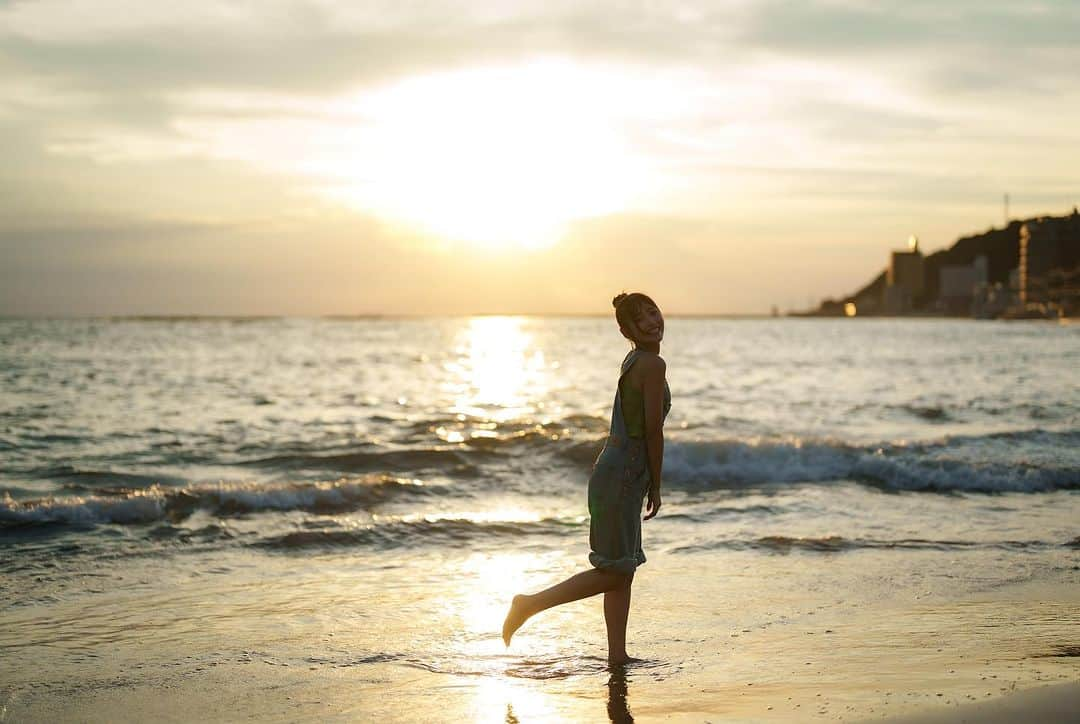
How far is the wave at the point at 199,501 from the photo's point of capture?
38.5 ft

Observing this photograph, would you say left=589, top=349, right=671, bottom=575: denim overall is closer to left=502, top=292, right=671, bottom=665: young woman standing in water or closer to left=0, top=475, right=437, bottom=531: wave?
left=502, top=292, right=671, bottom=665: young woman standing in water

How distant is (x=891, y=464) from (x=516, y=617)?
1084 centimetres

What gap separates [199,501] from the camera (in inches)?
500

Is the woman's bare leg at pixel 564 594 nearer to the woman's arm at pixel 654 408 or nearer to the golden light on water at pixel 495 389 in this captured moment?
the woman's arm at pixel 654 408

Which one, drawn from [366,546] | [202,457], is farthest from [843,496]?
[202,457]

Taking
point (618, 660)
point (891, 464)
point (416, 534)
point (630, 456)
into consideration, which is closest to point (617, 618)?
point (618, 660)

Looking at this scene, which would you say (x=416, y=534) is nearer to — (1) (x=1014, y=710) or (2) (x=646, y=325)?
(2) (x=646, y=325)

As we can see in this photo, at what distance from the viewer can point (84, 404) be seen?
84.7 ft

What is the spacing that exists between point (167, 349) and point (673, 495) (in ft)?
178

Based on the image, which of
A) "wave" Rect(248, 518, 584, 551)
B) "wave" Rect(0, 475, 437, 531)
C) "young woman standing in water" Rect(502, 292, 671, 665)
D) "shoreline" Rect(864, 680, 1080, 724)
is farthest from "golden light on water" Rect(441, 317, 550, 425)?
"shoreline" Rect(864, 680, 1080, 724)

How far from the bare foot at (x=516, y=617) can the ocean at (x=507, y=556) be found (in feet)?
0.58

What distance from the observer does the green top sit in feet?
19.1

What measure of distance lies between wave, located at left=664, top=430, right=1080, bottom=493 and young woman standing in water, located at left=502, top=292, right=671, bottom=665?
9452 mm

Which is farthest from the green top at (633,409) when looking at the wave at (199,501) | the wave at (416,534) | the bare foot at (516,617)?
the wave at (199,501)
